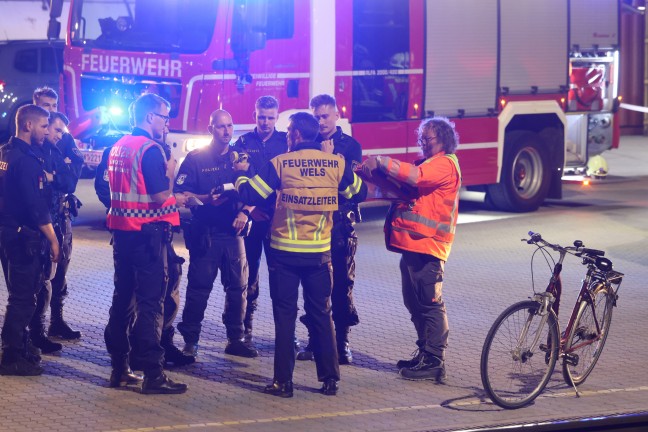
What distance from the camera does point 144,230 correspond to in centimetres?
731

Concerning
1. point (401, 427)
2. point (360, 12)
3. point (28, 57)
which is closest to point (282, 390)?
point (401, 427)

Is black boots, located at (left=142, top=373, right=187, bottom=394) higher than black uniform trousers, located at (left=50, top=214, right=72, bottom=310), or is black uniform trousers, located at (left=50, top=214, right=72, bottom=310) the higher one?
black uniform trousers, located at (left=50, top=214, right=72, bottom=310)

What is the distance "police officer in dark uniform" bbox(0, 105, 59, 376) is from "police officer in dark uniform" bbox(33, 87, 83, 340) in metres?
0.63

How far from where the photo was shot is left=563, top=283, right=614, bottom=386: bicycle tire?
295 inches

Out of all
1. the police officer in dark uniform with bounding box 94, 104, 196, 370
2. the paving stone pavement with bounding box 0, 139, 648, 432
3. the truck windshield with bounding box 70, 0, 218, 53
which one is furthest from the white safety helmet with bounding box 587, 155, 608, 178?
the police officer in dark uniform with bounding box 94, 104, 196, 370

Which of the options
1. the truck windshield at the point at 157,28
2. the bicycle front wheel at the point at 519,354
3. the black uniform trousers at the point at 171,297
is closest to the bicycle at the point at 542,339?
the bicycle front wheel at the point at 519,354

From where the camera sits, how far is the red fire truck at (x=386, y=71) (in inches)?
513

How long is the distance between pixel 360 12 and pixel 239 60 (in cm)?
189

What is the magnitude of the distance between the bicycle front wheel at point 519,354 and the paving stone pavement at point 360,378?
14 centimetres

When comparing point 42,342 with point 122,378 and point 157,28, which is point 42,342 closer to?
point 122,378

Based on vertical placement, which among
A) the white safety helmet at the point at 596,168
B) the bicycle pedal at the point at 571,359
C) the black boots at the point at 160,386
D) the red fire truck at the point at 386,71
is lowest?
the black boots at the point at 160,386

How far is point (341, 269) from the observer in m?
8.10

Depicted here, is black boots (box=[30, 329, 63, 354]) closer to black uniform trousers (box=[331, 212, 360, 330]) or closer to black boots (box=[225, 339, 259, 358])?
black boots (box=[225, 339, 259, 358])

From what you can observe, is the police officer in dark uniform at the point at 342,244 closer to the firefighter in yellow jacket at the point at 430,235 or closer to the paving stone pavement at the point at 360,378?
the paving stone pavement at the point at 360,378
